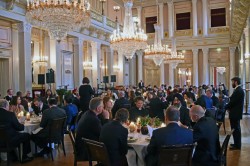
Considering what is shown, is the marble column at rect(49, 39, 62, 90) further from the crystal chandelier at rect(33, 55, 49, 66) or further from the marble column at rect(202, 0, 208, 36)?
the marble column at rect(202, 0, 208, 36)

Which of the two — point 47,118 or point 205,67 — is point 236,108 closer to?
point 47,118

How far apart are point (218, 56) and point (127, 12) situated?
15297 millimetres

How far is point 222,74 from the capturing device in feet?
106

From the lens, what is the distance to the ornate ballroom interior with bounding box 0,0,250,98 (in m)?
11.7

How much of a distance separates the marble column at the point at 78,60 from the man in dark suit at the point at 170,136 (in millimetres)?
12363

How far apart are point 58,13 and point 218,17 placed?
18.0 metres

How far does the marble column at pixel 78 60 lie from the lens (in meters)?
15.1

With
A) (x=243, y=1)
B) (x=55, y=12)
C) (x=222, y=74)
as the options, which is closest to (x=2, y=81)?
(x=55, y=12)

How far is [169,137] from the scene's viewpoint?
10.4 feet

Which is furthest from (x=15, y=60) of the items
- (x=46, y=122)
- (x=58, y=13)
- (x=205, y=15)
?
(x=205, y=15)

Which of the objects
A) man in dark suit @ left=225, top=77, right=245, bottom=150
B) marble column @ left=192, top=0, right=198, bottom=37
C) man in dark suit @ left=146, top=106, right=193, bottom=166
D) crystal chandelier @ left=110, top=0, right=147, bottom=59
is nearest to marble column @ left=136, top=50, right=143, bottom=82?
marble column @ left=192, top=0, right=198, bottom=37

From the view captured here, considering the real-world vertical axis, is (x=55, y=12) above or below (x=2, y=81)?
above

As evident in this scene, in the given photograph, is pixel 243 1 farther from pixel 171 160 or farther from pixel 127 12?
pixel 171 160

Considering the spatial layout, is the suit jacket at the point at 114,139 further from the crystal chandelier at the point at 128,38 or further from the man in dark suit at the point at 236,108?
the crystal chandelier at the point at 128,38
